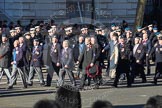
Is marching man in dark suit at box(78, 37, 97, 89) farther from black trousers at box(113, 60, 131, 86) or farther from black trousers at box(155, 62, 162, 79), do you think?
black trousers at box(155, 62, 162, 79)

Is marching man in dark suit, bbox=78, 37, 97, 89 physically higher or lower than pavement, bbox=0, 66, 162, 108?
higher

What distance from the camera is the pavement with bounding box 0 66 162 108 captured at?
46.4ft

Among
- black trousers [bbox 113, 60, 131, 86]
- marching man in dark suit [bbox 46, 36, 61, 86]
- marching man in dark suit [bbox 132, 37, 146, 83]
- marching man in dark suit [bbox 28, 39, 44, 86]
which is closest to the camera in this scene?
black trousers [bbox 113, 60, 131, 86]

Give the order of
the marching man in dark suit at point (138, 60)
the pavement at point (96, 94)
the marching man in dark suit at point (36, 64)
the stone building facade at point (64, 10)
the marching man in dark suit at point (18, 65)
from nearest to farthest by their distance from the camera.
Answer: the pavement at point (96, 94), the marching man in dark suit at point (18, 65), the marching man in dark suit at point (36, 64), the marching man in dark suit at point (138, 60), the stone building facade at point (64, 10)

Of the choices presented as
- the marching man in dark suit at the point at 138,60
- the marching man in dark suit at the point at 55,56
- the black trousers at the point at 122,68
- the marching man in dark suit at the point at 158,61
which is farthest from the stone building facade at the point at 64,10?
the black trousers at the point at 122,68

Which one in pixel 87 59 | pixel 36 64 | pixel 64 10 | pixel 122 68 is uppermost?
pixel 64 10

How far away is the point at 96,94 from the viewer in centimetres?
1591

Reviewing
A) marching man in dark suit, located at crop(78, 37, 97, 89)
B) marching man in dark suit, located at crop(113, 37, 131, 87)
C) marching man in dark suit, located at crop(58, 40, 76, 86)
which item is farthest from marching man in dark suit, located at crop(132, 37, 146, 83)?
marching man in dark suit, located at crop(58, 40, 76, 86)

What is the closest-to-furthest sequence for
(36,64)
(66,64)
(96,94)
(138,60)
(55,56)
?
1. (96,94)
2. (66,64)
3. (55,56)
4. (36,64)
5. (138,60)

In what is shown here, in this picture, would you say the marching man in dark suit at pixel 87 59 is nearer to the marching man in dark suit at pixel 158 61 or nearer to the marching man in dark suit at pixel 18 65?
the marching man in dark suit at pixel 18 65

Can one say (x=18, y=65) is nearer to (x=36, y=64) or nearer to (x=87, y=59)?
(x=36, y=64)

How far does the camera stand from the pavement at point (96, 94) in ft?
46.4

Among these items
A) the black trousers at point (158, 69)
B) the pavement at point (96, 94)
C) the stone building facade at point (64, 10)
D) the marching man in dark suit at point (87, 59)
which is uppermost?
the stone building facade at point (64, 10)

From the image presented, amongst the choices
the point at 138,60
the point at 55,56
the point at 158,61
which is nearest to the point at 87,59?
the point at 55,56
